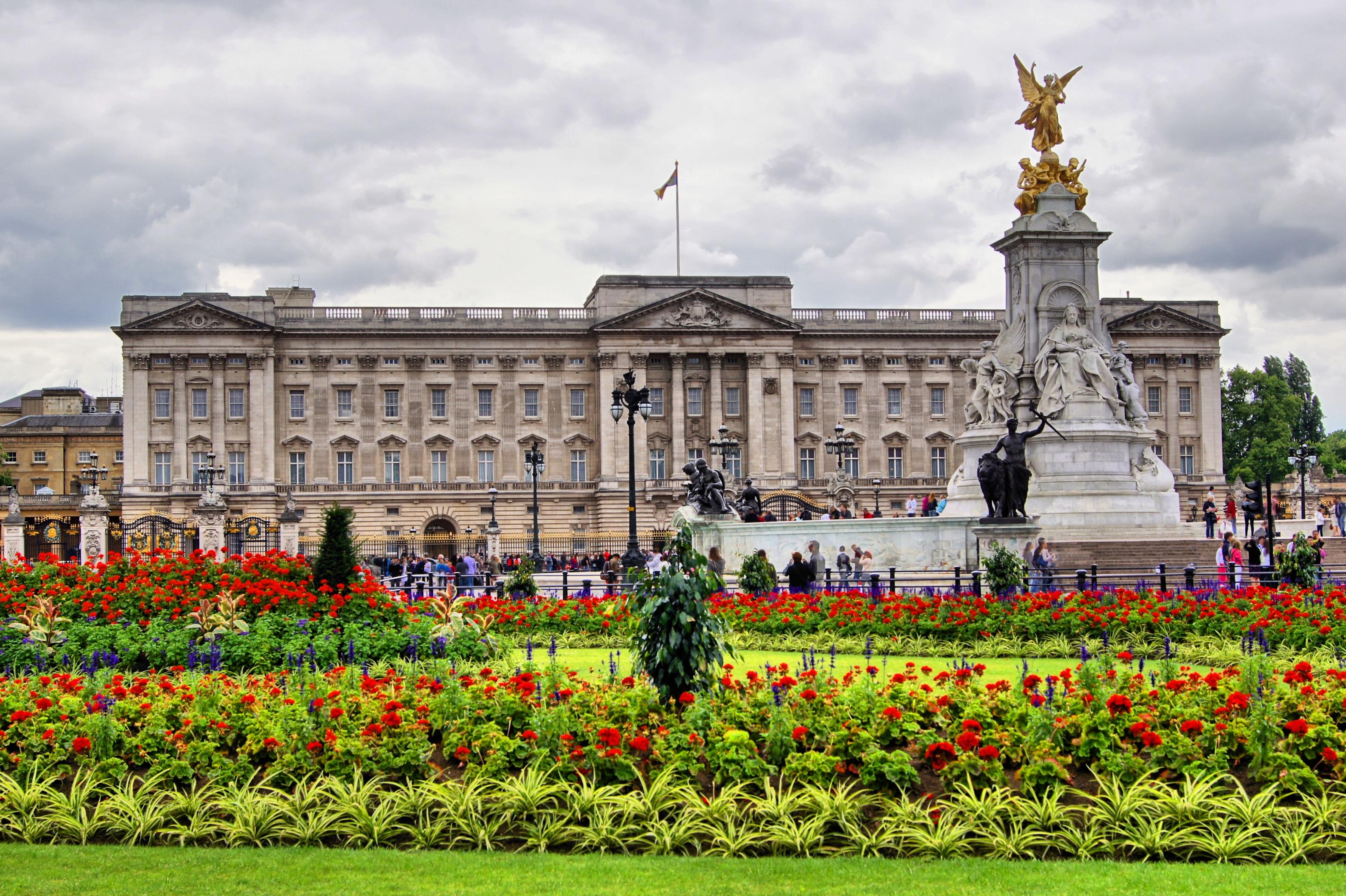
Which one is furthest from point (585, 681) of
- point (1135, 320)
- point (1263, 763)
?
point (1135, 320)

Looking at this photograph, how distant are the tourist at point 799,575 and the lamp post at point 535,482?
5.37 meters

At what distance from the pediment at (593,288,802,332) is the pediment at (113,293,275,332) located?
19.7 m

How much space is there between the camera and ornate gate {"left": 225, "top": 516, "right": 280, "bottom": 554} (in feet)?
157

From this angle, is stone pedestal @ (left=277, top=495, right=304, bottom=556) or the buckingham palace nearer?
stone pedestal @ (left=277, top=495, right=304, bottom=556)

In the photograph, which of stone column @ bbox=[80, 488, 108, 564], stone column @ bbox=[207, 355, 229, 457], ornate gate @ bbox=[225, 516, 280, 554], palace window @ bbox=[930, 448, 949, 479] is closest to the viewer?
stone column @ bbox=[80, 488, 108, 564]

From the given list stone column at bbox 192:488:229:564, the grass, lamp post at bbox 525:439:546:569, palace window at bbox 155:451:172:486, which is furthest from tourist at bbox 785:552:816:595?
palace window at bbox 155:451:172:486

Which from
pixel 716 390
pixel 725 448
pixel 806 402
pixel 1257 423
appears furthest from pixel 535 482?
pixel 1257 423

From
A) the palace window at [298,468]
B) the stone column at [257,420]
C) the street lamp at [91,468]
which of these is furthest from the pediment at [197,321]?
the street lamp at [91,468]

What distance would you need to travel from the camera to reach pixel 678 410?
7881 cm

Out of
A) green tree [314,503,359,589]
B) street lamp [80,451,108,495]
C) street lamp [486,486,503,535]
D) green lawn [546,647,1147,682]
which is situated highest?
street lamp [80,451,108,495]

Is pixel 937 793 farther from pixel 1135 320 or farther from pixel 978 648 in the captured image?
pixel 1135 320

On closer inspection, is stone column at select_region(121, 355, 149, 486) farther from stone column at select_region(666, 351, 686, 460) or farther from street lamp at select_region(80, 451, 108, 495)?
stone column at select_region(666, 351, 686, 460)

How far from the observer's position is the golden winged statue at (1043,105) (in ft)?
105

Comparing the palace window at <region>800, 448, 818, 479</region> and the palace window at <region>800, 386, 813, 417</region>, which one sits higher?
the palace window at <region>800, 386, 813, 417</region>
